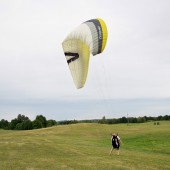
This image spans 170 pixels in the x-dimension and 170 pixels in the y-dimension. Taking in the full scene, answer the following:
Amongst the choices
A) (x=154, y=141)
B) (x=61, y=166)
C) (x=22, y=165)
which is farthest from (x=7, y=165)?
(x=154, y=141)

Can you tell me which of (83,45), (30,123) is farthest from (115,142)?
(30,123)

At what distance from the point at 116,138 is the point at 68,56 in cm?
853

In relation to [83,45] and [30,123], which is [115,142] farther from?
[30,123]


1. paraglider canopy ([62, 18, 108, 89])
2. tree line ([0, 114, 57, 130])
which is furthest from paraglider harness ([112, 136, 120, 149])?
tree line ([0, 114, 57, 130])

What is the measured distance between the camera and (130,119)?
13000 centimetres

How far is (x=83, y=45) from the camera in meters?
22.6

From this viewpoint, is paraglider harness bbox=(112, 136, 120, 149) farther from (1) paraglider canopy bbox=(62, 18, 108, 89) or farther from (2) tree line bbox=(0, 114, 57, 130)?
(2) tree line bbox=(0, 114, 57, 130)

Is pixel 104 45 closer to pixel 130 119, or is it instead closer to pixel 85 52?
pixel 85 52

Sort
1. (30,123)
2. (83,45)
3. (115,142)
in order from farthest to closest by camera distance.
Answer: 1. (30,123)
2. (115,142)
3. (83,45)

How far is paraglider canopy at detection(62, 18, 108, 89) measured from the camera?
22.1m

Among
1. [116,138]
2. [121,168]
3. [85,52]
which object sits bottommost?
[121,168]

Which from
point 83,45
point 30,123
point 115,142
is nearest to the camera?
point 83,45

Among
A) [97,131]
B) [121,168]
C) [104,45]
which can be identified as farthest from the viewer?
[97,131]

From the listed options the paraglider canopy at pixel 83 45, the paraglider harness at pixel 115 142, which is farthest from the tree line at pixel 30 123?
the paraglider canopy at pixel 83 45
